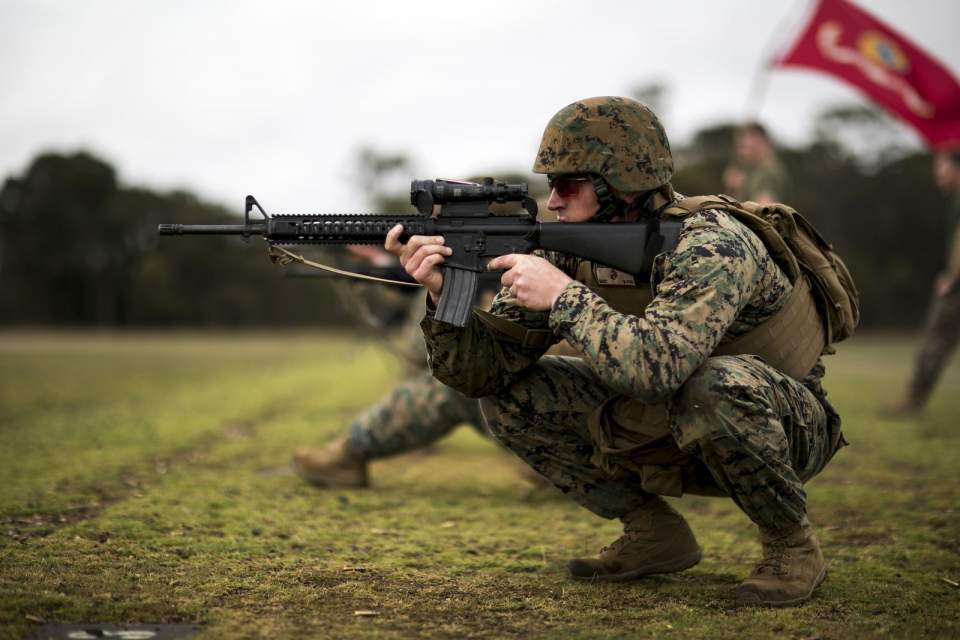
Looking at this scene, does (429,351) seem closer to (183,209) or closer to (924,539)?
(924,539)

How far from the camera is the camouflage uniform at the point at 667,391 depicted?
2.93 metres

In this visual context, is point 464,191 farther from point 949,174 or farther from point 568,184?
point 949,174

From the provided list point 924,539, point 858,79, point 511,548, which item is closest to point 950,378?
point 858,79

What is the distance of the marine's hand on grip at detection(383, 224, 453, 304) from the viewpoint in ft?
10.9

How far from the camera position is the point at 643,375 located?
9.45 ft

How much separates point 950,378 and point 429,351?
1285cm

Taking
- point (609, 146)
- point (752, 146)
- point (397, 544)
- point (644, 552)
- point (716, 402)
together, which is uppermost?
point (752, 146)

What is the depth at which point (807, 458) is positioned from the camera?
10.8ft

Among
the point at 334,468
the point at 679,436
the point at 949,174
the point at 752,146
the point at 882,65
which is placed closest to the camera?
the point at 679,436

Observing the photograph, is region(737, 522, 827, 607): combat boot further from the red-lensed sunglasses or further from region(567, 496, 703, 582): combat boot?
the red-lensed sunglasses

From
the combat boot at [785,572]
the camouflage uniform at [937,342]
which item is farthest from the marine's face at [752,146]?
the combat boot at [785,572]

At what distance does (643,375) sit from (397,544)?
1588 mm

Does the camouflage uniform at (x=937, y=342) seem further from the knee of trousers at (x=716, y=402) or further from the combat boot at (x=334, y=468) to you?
the knee of trousers at (x=716, y=402)

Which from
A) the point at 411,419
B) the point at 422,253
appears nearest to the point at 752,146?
the point at 411,419
